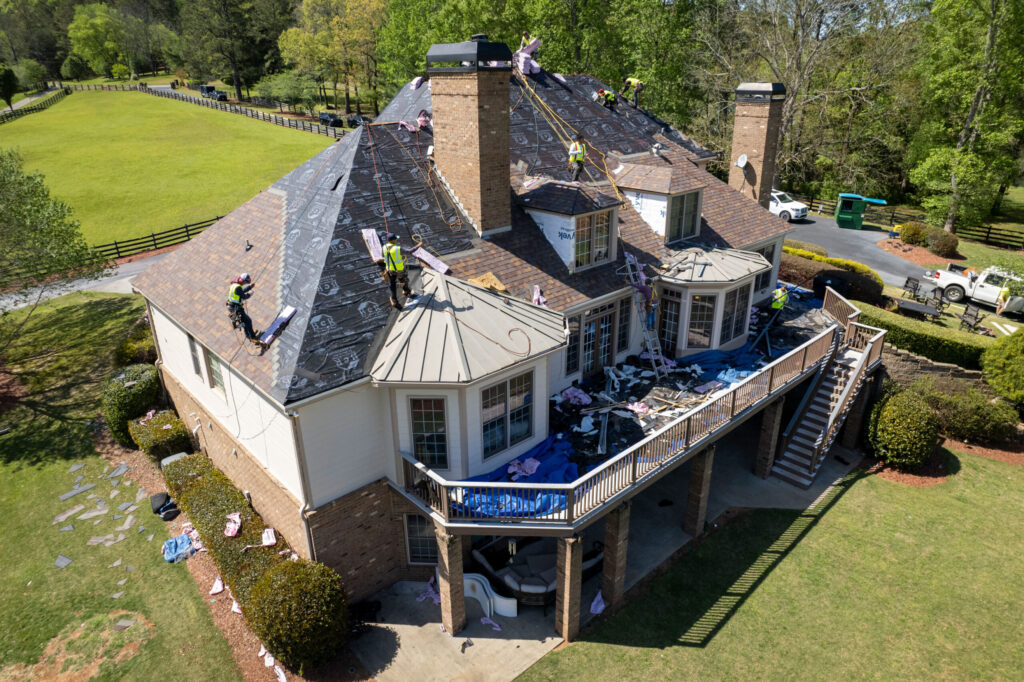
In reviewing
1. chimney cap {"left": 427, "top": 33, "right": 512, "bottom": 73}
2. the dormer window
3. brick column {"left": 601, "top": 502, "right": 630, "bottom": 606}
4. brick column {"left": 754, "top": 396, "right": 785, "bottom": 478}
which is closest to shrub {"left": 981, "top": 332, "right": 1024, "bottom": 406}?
brick column {"left": 754, "top": 396, "right": 785, "bottom": 478}

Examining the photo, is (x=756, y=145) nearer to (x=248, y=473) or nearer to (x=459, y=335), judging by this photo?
(x=459, y=335)

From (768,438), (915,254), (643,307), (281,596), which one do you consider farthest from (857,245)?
(281,596)

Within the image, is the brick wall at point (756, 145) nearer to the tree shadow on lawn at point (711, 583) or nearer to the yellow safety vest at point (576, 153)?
the yellow safety vest at point (576, 153)

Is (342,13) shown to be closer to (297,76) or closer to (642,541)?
(297,76)

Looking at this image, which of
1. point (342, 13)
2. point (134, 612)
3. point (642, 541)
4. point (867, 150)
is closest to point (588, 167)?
point (642, 541)

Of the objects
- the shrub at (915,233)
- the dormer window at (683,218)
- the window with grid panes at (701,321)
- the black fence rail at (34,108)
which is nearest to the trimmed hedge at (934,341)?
the dormer window at (683,218)

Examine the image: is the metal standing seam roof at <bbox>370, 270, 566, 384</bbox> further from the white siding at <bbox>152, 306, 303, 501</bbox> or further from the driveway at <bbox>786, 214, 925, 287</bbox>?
the driveway at <bbox>786, 214, 925, 287</bbox>
